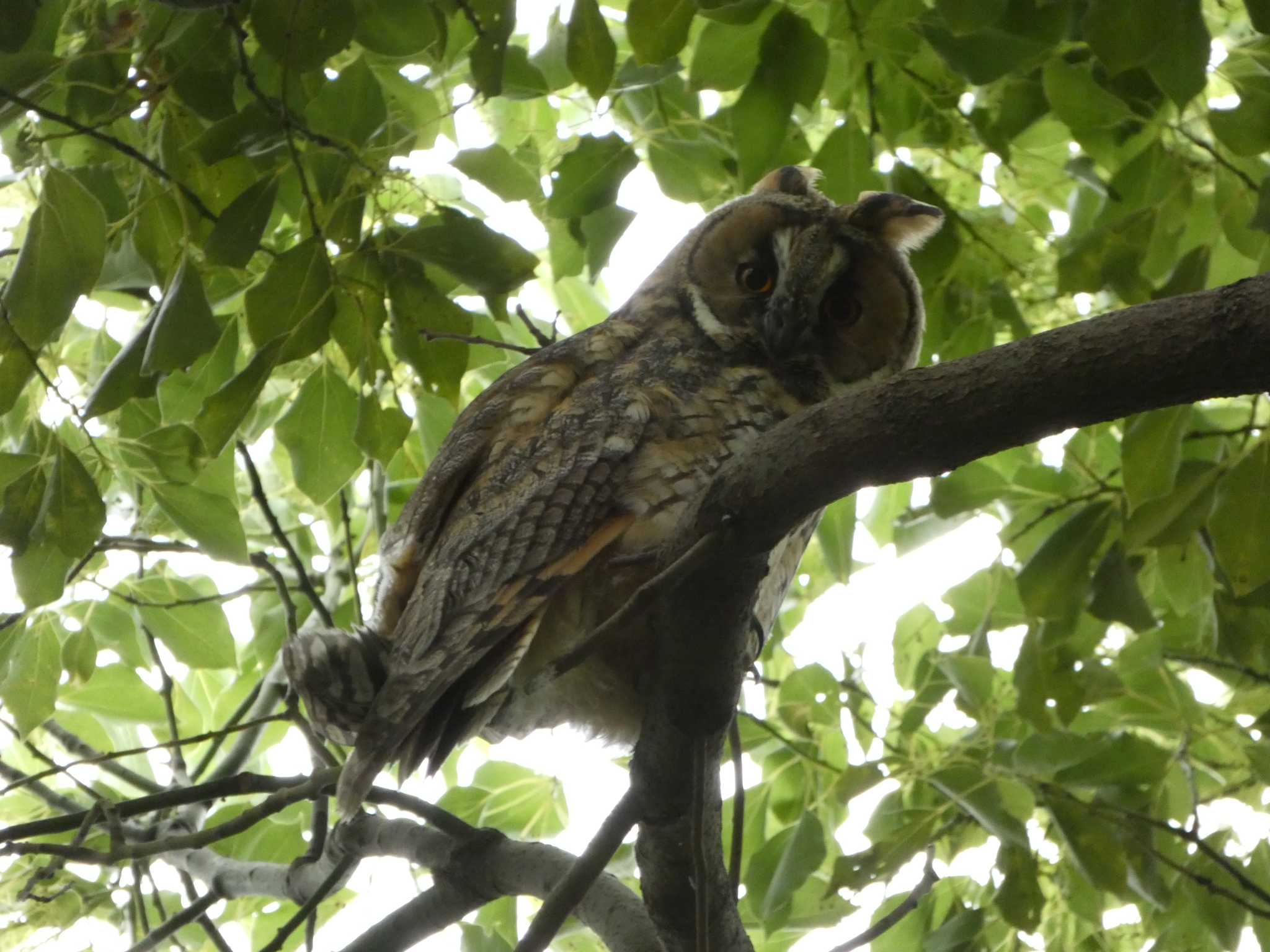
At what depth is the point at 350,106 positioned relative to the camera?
1.62 meters

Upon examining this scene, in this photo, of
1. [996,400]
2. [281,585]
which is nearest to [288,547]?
[281,585]

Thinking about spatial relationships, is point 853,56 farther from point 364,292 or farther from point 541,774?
point 541,774

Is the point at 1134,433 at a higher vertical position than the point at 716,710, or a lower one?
higher

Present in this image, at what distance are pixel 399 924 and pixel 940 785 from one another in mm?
803

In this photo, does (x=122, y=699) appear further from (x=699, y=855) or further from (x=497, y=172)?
(x=699, y=855)

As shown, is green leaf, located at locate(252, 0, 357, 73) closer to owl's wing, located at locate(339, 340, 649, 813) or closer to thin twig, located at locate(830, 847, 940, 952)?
owl's wing, located at locate(339, 340, 649, 813)

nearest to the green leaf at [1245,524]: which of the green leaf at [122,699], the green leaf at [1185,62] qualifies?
the green leaf at [1185,62]

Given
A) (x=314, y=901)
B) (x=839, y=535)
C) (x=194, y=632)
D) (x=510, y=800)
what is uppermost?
(x=194, y=632)

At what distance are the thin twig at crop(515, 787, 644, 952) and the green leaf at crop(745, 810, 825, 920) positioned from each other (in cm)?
78

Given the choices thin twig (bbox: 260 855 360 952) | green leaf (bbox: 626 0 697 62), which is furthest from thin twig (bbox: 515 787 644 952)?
green leaf (bbox: 626 0 697 62)

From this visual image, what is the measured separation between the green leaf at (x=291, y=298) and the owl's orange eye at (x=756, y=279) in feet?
2.43

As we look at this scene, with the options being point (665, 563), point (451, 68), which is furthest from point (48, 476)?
point (451, 68)

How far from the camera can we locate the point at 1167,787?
85.7 inches

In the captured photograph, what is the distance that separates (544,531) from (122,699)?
3.88ft
